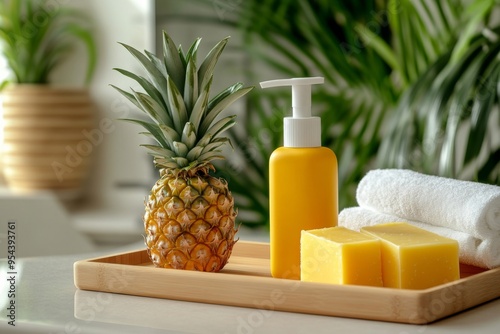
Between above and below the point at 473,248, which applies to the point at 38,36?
above

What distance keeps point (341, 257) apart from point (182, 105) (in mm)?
236

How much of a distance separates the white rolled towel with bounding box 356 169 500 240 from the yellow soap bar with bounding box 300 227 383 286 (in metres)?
0.10

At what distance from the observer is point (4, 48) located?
2.86 m

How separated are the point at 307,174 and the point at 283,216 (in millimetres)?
50

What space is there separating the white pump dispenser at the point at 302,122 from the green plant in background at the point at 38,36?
213cm

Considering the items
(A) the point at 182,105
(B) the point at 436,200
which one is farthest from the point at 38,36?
(B) the point at 436,200

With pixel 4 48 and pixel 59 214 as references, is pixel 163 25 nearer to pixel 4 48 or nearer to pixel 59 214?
pixel 4 48

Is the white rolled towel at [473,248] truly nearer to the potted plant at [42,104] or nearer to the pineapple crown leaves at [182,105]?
the pineapple crown leaves at [182,105]

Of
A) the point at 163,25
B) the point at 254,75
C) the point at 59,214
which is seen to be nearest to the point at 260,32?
the point at 254,75

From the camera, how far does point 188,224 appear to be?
81cm

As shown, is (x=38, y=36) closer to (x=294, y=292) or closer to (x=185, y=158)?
(x=185, y=158)

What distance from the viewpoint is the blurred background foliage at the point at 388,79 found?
145cm

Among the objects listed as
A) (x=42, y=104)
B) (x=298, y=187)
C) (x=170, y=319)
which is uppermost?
(x=42, y=104)

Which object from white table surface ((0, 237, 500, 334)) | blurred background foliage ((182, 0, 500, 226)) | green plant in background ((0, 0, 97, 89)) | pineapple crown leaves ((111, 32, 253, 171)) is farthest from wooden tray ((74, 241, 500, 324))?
green plant in background ((0, 0, 97, 89))
